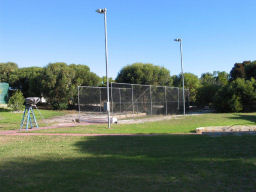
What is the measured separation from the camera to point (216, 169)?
5.49 m

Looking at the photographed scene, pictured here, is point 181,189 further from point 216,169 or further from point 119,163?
point 119,163

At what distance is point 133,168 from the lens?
574 cm

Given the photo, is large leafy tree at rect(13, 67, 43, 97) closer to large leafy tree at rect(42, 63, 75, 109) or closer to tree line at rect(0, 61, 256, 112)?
tree line at rect(0, 61, 256, 112)

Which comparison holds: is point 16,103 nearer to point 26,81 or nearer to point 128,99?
point 26,81

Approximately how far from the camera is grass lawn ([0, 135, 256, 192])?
14.9 feet

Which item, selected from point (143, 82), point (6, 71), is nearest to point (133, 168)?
point (143, 82)

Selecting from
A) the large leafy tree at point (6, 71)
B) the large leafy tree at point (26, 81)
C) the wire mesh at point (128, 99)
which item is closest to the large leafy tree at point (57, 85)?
the large leafy tree at point (26, 81)

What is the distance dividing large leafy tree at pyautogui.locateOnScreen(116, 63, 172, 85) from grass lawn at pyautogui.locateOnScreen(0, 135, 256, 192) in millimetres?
30422

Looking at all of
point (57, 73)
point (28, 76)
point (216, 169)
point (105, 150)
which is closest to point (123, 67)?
point (57, 73)

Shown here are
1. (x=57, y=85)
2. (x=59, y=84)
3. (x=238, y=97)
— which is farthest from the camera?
(x=57, y=85)

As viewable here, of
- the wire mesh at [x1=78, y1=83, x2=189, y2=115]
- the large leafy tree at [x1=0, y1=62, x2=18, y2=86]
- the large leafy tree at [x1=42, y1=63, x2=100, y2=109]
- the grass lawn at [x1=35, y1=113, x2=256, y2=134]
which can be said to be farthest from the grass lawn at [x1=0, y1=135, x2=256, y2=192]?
the large leafy tree at [x1=0, y1=62, x2=18, y2=86]

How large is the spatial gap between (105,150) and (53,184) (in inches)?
141

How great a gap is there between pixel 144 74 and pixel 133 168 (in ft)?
110

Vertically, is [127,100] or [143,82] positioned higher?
[143,82]
